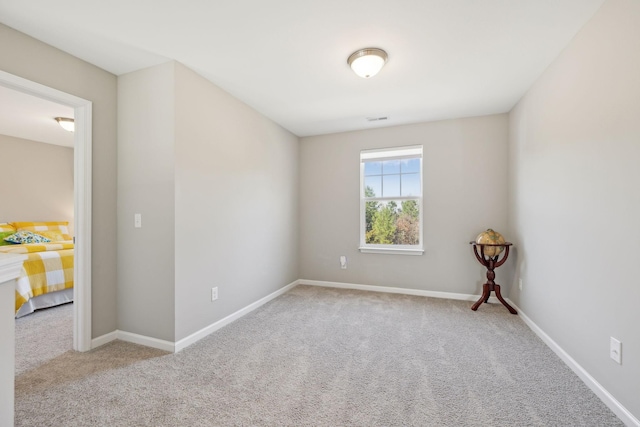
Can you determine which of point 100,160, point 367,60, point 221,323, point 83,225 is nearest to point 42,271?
point 83,225

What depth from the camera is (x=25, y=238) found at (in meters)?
4.29

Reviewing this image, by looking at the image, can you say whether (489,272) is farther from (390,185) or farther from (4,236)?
(4,236)

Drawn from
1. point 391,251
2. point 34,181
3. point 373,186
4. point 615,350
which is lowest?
point 615,350

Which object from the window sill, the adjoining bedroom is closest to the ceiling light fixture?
the adjoining bedroom

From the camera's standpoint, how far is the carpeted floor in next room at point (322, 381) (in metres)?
1.59

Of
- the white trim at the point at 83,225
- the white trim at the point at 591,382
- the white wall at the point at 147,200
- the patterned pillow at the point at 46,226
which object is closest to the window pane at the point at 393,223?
the white trim at the point at 591,382

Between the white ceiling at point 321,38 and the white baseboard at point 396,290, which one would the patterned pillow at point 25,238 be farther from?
the white baseboard at point 396,290

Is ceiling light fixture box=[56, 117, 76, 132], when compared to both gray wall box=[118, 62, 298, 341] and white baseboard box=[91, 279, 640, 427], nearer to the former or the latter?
gray wall box=[118, 62, 298, 341]

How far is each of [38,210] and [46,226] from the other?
37 cm

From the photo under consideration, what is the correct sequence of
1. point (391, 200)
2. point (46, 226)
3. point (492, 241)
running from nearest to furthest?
point (492, 241)
point (391, 200)
point (46, 226)

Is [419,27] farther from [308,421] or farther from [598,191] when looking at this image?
[308,421]

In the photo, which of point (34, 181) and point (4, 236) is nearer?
point (4, 236)

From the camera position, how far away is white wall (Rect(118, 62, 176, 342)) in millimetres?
2357

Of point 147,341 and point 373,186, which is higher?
point 373,186
